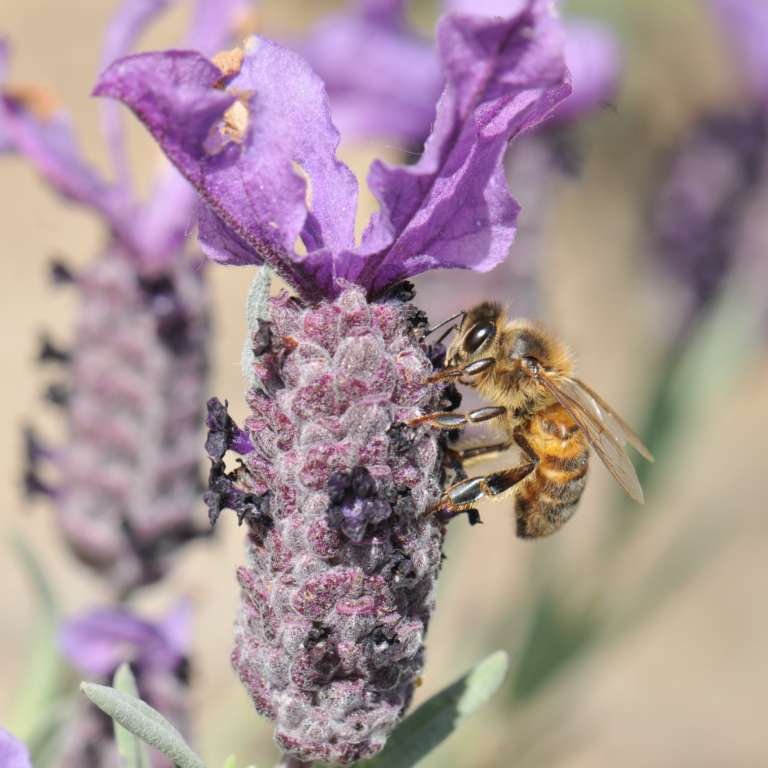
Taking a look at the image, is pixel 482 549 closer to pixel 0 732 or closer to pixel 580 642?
pixel 580 642

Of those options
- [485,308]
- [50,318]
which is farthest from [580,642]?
[50,318]

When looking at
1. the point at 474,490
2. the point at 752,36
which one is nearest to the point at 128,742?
the point at 474,490

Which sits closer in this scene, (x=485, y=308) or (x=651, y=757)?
(x=485, y=308)

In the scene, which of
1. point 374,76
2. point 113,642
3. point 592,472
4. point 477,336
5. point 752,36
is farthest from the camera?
point 592,472

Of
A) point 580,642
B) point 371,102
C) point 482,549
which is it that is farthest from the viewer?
point 482,549

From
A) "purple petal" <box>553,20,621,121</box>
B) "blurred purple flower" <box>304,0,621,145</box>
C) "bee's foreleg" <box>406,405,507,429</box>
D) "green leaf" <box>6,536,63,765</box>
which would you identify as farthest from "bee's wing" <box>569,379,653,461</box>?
"purple petal" <box>553,20,621,121</box>

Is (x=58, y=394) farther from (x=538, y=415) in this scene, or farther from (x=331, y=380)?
(x=331, y=380)

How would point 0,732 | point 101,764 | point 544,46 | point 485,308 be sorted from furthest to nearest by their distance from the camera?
1. point 101,764
2. point 485,308
3. point 0,732
4. point 544,46
